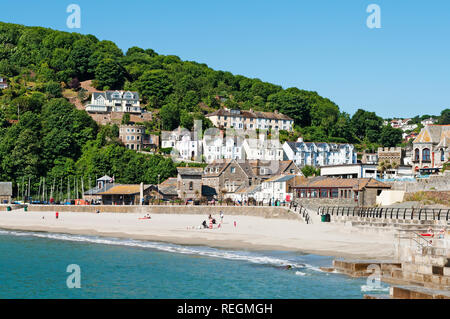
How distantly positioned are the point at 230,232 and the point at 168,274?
18.7 m

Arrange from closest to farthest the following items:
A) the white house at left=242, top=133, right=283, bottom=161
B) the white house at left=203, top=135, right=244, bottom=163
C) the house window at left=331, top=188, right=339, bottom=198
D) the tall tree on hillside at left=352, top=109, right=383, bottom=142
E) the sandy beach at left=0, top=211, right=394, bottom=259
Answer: the sandy beach at left=0, top=211, right=394, bottom=259
the house window at left=331, top=188, right=339, bottom=198
the white house at left=242, top=133, right=283, bottom=161
the white house at left=203, top=135, right=244, bottom=163
the tall tree on hillside at left=352, top=109, right=383, bottom=142

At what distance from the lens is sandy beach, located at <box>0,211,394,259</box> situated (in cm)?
3650

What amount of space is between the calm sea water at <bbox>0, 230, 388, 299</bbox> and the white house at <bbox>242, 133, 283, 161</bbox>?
287 feet

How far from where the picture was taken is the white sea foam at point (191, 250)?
105 ft

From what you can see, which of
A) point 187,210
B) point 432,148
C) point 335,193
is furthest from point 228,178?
point 335,193

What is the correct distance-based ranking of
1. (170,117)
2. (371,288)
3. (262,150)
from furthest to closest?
(170,117) < (262,150) < (371,288)

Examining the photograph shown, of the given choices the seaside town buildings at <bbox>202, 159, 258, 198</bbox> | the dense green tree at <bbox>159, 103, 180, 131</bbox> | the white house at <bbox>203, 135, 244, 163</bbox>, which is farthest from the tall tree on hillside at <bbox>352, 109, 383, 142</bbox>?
the seaside town buildings at <bbox>202, 159, 258, 198</bbox>

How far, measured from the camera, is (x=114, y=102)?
156m

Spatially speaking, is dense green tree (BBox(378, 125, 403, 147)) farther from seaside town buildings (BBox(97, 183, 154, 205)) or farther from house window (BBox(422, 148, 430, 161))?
seaside town buildings (BBox(97, 183, 154, 205))

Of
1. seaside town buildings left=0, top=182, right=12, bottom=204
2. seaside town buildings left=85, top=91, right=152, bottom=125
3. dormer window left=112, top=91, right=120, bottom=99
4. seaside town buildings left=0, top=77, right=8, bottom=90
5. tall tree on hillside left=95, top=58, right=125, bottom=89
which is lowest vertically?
seaside town buildings left=0, top=182, right=12, bottom=204

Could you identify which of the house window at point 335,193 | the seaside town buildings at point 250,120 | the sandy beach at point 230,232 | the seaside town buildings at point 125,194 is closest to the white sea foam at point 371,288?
the sandy beach at point 230,232

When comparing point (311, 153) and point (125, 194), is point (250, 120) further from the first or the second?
point (125, 194)

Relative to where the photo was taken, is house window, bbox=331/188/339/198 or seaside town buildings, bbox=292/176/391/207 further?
house window, bbox=331/188/339/198
